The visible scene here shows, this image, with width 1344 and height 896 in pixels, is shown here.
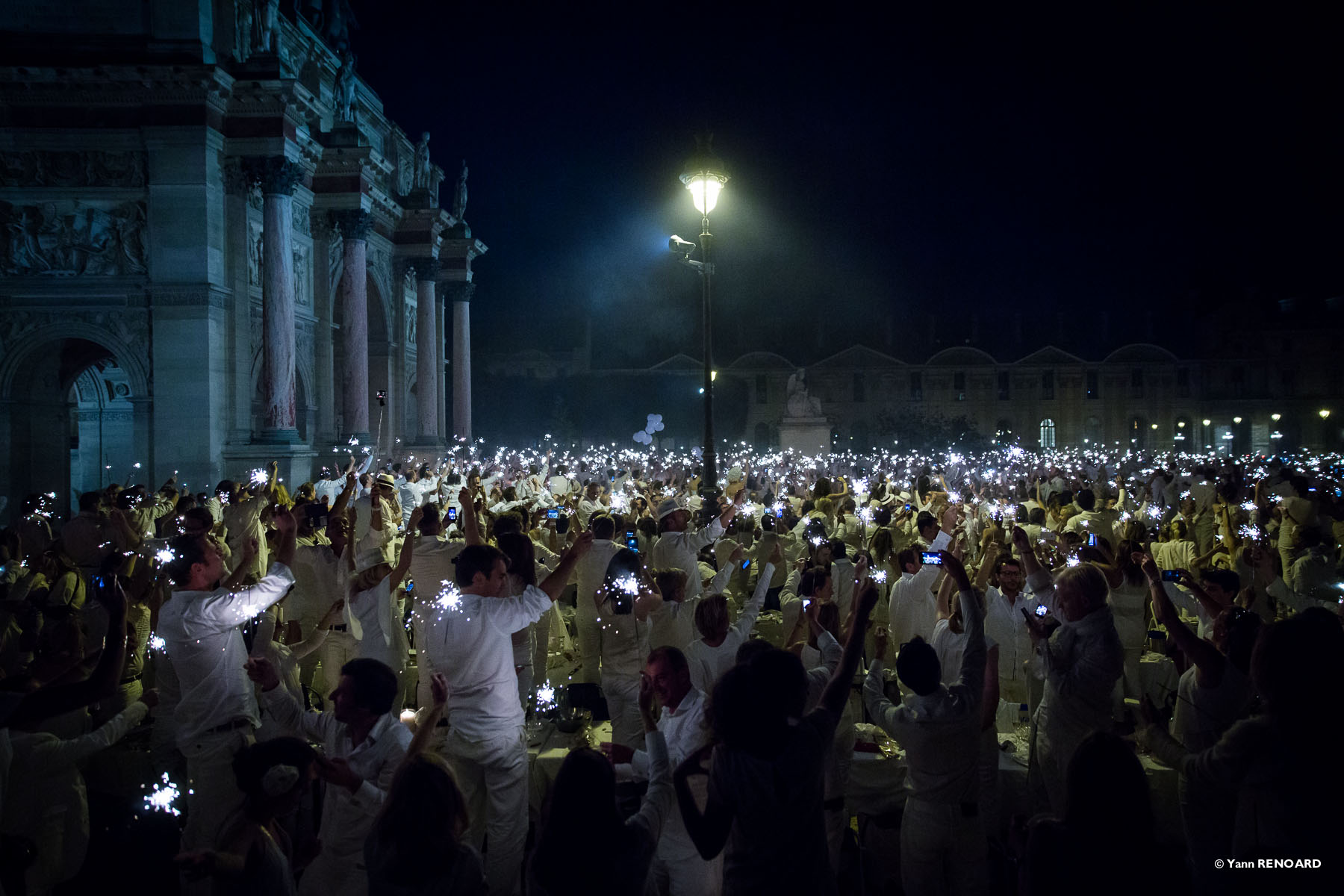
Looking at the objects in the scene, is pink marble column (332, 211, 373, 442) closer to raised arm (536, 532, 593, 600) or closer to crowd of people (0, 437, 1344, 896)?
crowd of people (0, 437, 1344, 896)

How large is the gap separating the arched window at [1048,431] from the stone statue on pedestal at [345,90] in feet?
193

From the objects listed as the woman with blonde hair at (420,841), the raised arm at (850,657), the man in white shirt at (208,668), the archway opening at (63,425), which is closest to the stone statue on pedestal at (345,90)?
the archway opening at (63,425)

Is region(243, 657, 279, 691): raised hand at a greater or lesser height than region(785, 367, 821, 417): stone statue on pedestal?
lesser

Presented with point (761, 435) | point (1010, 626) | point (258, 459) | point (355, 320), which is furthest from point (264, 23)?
point (761, 435)

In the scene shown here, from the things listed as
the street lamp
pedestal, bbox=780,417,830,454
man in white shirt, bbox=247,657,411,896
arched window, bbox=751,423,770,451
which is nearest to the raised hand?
man in white shirt, bbox=247,657,411,896

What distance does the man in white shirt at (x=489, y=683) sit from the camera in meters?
4.25

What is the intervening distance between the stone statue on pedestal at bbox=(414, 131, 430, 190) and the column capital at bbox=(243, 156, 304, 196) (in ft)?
44.9

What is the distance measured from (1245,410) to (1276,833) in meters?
79.7

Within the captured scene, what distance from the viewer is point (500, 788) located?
4.36 m

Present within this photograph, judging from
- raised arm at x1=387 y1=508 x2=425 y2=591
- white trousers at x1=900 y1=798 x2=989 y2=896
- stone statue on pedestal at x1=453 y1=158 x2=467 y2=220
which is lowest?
white trousers at x1=900 y1=798 x2=989 y2=896

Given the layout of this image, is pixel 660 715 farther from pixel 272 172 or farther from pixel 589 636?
pixel 272 172

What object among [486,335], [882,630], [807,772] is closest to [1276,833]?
[807,772]

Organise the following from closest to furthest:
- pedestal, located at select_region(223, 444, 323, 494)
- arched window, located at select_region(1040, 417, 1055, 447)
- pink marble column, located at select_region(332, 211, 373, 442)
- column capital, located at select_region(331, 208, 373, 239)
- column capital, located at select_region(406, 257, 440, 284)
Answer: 1. pedestal, located at select_region(223, 444, 323, 494)
2. pink marble column, located at select_region(332, 211, 373, 442)
3. column capital, located at select_region(331, 208, 373, 239)
4. column capital, located at select_region(406, 257, 440, 284)
5. arched window, located at select_region(1040, 417, 1055, 447)

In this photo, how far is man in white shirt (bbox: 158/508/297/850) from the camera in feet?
13.8
